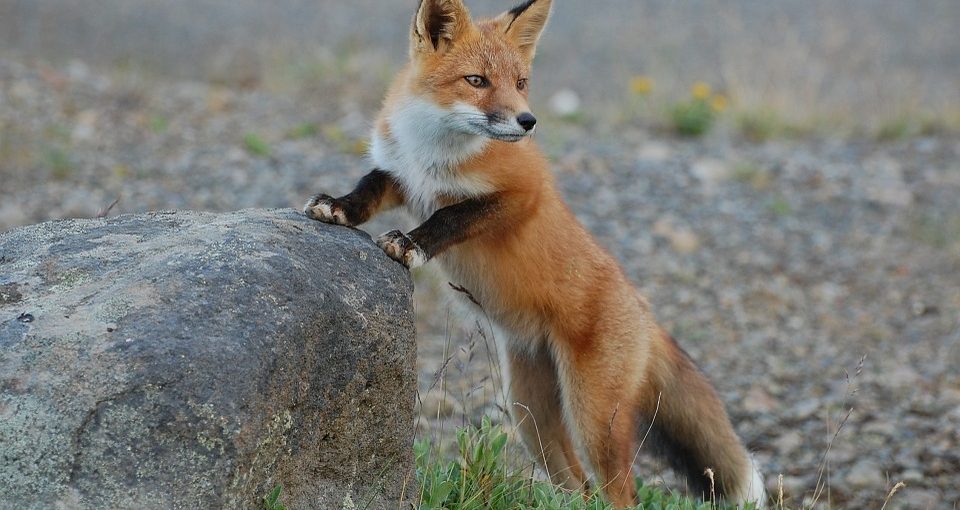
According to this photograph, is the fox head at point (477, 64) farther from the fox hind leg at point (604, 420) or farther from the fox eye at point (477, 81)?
the fox hind leg at point (604, 420)

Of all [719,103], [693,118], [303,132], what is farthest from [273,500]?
[719,103]

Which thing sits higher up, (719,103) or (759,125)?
(719,103)

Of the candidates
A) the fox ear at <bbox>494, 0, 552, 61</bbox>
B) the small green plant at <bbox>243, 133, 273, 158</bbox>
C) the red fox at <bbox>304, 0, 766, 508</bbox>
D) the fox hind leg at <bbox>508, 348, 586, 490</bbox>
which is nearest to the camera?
the red fox at <bbox>304, 0, 766, 508</bbox>

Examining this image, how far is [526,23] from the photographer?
507 cm

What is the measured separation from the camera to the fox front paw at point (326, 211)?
13.6 ft

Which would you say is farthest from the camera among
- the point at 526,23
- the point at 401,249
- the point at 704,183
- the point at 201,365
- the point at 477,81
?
the point at 704,183

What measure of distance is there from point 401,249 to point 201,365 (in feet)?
4.15

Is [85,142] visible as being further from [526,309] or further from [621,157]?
[526,309]

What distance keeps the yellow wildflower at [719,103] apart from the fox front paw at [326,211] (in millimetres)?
8569

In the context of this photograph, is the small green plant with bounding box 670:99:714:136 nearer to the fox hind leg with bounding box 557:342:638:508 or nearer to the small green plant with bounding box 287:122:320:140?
the small green plant with bounding box 287:122:320:140

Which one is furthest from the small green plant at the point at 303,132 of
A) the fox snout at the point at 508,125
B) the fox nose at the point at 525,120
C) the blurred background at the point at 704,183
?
the fox nose at the point at 525,120

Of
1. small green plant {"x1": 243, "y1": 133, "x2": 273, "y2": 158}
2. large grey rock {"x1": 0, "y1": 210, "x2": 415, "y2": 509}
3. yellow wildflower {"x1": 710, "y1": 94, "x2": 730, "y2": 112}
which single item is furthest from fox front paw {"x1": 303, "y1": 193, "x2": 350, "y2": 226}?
yellow wildflower {"x1": 710, "y1": 94, "x2": 730, "y2": 112}

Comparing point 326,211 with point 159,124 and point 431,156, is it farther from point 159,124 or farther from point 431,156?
point 159,124

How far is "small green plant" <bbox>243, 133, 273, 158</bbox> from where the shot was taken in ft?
33.0
